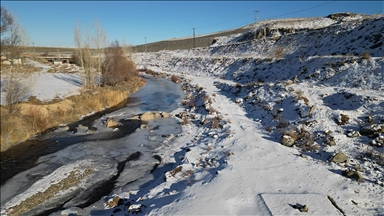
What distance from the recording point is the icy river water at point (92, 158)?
770 cm

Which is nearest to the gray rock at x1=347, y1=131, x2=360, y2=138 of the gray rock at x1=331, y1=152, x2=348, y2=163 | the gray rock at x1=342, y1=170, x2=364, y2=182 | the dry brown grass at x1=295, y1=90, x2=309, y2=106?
the gray rock at x1=331, y1=152, x2=348, y2=163

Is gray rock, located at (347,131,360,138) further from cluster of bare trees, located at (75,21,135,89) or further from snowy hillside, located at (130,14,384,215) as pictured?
cluster of bare trees, located at (75,21,135,89)

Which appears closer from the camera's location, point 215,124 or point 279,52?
point 215,124

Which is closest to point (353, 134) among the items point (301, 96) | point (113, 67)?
point (301, 96)

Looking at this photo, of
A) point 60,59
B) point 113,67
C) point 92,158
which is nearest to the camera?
point 92,158

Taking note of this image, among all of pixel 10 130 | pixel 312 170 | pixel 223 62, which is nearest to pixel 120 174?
pixel 312 170

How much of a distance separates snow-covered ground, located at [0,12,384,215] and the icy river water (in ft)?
1.23

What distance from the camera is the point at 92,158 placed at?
1027 cm

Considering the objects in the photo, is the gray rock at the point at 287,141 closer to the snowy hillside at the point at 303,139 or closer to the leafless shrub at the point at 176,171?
the snowy hillside at the point at 303,139

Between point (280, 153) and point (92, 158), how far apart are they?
787cm

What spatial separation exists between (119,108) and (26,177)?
1156 cm

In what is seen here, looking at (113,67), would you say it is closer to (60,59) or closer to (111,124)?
(111,124)

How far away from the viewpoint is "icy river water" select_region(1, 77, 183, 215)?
7.70m

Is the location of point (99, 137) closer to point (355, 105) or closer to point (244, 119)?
point (244, 119)
